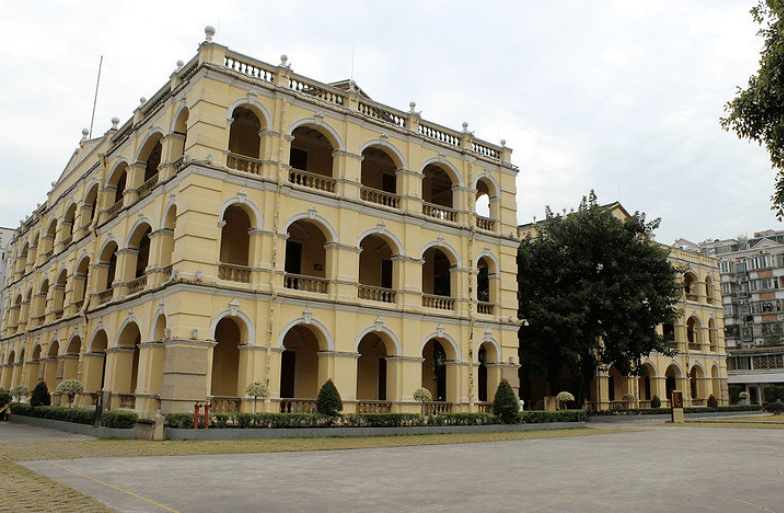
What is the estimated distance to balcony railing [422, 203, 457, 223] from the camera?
29.2 m

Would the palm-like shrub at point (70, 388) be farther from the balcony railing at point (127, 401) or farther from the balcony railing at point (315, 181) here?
the balcony railing at point (315, 181)

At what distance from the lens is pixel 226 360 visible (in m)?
24.7

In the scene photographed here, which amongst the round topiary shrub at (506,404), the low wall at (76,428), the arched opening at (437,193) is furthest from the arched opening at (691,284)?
the low wall at (76,428)

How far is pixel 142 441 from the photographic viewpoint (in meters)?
18.7

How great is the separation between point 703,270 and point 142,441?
45.4m

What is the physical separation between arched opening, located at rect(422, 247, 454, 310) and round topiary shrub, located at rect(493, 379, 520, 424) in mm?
4125

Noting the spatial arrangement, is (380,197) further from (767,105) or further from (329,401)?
(767,105)

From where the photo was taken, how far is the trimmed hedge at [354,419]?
20031mm

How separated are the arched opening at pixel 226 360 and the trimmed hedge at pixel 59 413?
14.2 feet

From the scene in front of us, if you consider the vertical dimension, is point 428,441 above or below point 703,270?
below

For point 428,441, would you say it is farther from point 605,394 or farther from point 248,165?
point 605,394

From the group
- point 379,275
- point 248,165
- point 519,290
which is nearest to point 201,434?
point 248,165

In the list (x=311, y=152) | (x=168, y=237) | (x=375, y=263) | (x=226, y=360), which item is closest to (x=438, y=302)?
(x=375, y=263)

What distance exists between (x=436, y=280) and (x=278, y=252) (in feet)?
43.4
